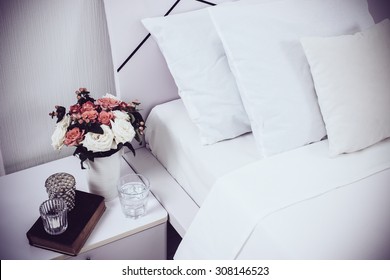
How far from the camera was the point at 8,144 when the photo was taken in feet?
4.39

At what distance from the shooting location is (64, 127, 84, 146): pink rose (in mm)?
1109

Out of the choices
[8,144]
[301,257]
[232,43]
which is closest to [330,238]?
[301,257]

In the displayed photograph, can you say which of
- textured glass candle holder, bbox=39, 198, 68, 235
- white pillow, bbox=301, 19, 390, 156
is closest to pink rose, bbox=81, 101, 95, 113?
textured glass candle holder, bbox=39, 198, 68, 235

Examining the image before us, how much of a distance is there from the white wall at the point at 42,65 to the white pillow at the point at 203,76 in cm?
21

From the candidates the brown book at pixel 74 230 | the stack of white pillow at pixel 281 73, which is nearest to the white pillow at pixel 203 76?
the stack of white pillow at pixel 281 73

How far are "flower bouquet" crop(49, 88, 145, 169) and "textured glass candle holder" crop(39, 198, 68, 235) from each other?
146 millimetres

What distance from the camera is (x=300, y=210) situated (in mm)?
990

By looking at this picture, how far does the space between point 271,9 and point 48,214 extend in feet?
3.03

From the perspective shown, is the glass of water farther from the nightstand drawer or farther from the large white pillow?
the large white pillow

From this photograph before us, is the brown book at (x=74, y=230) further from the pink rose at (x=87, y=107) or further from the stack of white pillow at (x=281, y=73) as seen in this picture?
the stack of white pillow at (x=281, y=73)

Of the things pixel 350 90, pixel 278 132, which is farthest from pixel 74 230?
pixel 350 90

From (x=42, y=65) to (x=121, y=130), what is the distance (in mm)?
389

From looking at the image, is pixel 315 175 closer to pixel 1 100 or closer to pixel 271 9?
pixel 271 9

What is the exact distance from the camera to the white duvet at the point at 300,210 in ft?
3.04
